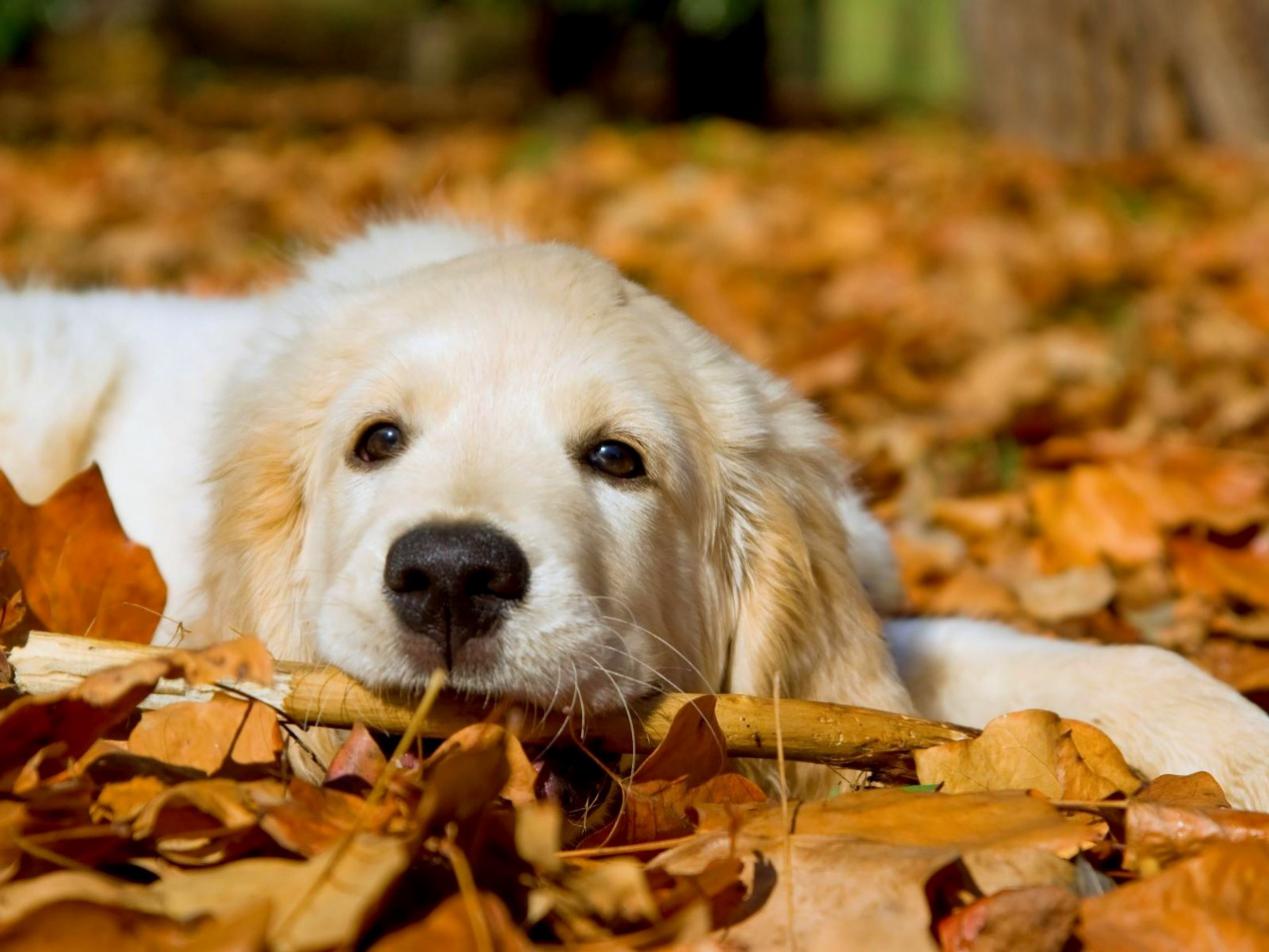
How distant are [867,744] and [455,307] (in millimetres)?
1157

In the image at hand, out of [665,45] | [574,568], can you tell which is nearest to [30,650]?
[574,568]

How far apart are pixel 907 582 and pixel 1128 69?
23.9ft

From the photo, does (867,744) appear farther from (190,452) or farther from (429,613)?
(190,452)

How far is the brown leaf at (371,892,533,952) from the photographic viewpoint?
159 centimetres

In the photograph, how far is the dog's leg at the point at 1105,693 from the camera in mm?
2533

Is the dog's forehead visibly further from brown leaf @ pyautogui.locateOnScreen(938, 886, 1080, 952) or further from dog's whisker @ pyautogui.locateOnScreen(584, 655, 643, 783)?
brown leaf @ pyautogui.locateOnScreen(938, 886, 1080, 952)

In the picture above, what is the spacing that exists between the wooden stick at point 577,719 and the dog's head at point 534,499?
0.06 metres

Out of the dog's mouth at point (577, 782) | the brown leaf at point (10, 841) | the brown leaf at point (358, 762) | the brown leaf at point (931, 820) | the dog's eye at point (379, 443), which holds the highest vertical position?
the dog's eye at point (379, 443)

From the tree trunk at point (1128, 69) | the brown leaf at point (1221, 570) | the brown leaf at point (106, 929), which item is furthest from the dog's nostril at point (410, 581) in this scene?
the tree trunk at point (1128, 69)

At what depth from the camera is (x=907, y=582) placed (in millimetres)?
3924

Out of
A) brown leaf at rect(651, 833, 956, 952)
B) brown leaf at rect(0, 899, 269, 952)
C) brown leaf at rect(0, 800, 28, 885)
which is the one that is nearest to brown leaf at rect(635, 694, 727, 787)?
brown leaf at rect(651, 833, 956, 952)

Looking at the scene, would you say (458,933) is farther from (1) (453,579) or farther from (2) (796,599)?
(2) (796,599)

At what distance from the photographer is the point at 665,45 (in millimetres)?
15977

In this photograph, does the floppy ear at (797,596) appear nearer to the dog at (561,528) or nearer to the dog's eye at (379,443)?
the dog at (561,528)
